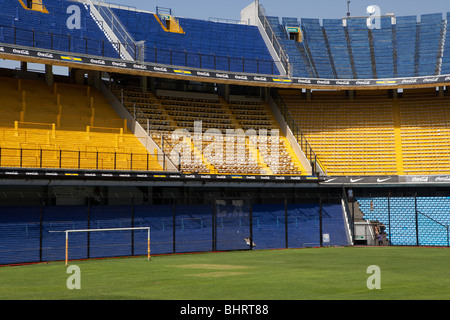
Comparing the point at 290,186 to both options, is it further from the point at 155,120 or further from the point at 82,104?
the point at 82,104

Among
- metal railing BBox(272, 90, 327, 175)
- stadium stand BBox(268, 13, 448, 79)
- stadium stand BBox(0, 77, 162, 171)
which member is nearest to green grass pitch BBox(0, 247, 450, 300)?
stadium stand BBox(0, 77, 162, 171)

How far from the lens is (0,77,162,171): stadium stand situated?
35.2 m

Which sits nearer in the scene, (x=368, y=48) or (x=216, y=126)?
(x=216, y=126)

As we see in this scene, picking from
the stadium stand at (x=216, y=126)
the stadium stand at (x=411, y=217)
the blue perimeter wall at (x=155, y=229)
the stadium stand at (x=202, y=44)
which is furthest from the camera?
the stadium stand at (x=202, y=44)

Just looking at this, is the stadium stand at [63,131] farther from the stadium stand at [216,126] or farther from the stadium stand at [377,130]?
the stadium stand at [377,130]

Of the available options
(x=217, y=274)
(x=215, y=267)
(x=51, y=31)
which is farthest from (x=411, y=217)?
(x=51, y=31)

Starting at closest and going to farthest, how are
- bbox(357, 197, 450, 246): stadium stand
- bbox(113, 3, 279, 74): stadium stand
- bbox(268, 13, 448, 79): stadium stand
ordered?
bbox(357, 197, 450, 246): stadium stand < bbox(113, 3, 279, 74): stadium stand < bbox(268, 13, 448, 79): stadium stand

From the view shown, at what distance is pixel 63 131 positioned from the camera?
3919 centimetres

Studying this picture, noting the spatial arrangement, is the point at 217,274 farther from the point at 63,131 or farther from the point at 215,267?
the point at 63,131

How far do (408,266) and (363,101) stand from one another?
3404 centimetres

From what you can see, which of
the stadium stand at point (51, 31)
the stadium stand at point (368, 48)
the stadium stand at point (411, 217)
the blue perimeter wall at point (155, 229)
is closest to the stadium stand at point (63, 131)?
the blue perimeter wall at point (155, 229)

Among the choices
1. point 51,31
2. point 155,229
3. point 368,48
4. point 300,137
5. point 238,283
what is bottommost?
point 238,283

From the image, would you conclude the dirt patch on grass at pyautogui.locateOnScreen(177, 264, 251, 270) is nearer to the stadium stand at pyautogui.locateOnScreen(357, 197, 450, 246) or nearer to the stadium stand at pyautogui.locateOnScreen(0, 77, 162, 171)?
the stadium stand at pyautogui.locateOnScreen(0, 77, 162, 171)

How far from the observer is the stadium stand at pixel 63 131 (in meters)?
35.2
